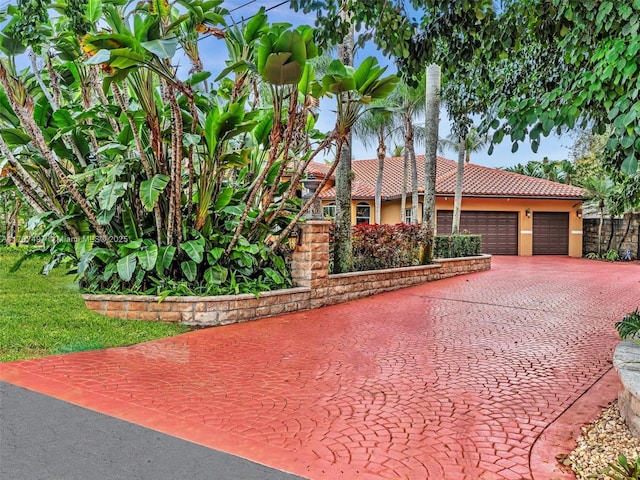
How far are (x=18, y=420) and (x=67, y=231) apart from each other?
5.10 meters

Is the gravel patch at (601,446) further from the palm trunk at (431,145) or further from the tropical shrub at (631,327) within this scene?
the palm trunk at (431,145)

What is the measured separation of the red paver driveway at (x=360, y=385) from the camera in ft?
11.7

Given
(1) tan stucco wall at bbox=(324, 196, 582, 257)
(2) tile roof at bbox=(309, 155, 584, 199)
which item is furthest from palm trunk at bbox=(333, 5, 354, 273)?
(1) tan stucco wall at bbox=(324, 196, 582, 257)

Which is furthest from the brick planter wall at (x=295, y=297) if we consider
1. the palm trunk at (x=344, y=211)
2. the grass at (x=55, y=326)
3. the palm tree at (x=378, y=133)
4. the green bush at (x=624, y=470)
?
the palm tree at (x=378, y=133)

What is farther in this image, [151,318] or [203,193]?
[203,193]

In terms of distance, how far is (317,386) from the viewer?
16.2ft

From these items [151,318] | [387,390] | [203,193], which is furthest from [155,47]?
[387,390]

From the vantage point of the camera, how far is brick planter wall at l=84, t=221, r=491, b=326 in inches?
300

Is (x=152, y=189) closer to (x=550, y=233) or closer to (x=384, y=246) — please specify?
(x=384, y=246)

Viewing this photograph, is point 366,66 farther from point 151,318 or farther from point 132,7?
point 151,318

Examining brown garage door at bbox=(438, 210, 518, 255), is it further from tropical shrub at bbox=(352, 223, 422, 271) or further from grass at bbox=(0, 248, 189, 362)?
grass at bbox=(0, 248, 189, 362)

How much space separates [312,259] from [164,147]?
3.26m

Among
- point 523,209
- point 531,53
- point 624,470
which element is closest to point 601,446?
point 624,470

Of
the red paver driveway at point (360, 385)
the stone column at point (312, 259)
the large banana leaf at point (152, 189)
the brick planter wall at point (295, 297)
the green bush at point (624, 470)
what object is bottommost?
the red paver driveway at point (360, 385)
